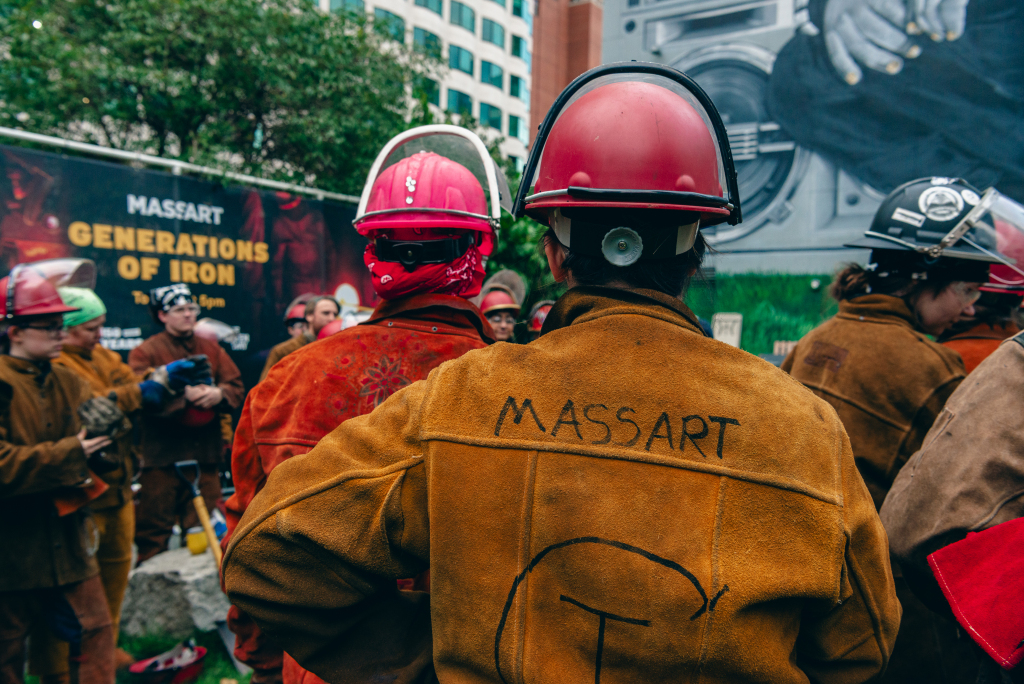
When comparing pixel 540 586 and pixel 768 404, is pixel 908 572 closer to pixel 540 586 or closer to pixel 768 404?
pixel 768 404

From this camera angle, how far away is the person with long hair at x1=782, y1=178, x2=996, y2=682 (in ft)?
8.04

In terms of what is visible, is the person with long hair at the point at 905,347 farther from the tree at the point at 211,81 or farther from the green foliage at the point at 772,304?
the green foliage at the point at 772,304

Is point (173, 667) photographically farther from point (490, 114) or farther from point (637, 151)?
point (490, 114)

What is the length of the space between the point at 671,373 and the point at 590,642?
19.1 inches

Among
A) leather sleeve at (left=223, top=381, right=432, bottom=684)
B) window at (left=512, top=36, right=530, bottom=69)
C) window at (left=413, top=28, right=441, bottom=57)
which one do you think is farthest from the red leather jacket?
window at (left=512, top=36, right=530, bottom=69)

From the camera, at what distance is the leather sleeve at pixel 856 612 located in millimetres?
1173

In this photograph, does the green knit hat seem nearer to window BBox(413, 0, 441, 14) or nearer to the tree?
the tree

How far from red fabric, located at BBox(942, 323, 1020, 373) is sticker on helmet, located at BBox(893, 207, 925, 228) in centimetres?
54

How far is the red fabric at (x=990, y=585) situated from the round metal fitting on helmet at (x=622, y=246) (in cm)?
105

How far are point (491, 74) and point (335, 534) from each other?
43.5 m

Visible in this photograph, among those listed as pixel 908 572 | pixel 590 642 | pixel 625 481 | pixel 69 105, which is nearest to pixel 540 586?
pixel 590 642

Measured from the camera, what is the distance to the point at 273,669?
2.61 meters

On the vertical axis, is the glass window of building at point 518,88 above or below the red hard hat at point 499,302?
above

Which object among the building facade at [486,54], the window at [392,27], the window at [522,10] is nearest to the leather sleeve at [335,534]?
the window at [392,27]
